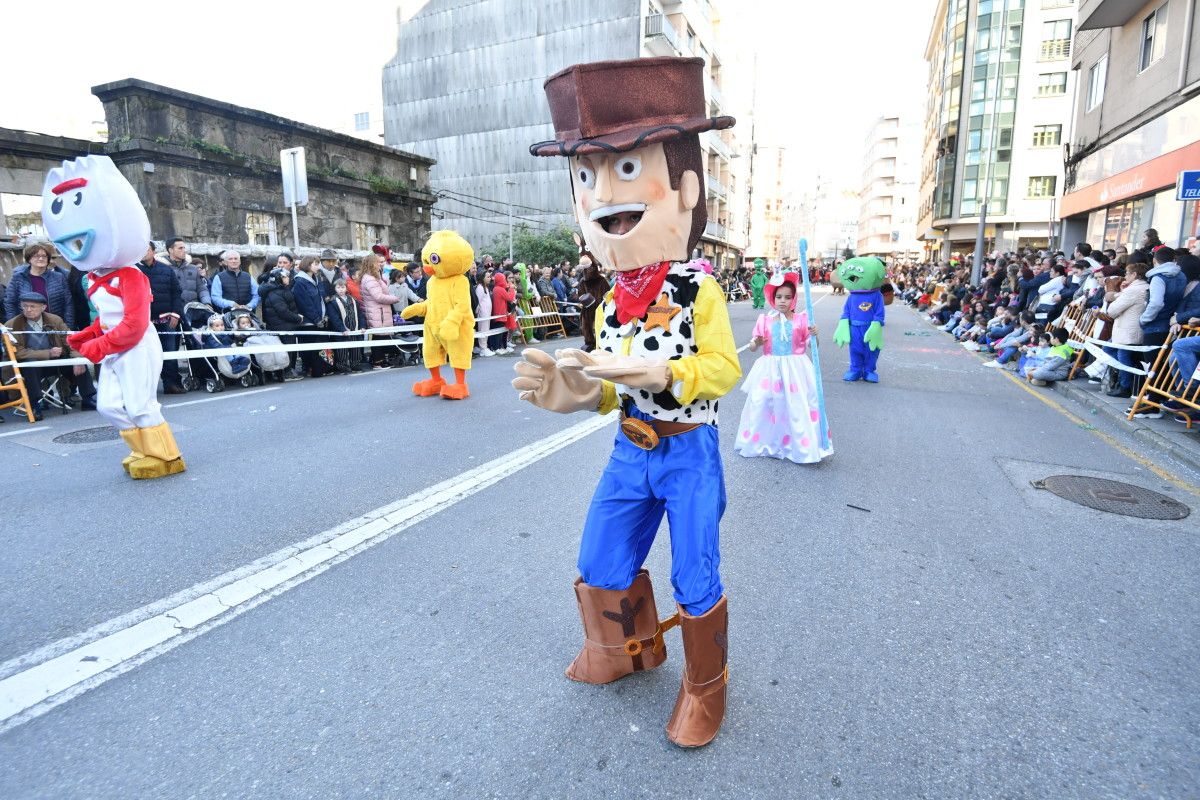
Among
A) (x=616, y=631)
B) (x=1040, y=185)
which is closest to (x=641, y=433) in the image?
(x=616, y=631)

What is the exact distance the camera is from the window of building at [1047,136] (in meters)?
43.3

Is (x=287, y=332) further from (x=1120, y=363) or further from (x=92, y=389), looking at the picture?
(x=1120, y=363)

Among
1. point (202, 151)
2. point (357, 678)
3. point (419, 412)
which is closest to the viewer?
point (357, 678)

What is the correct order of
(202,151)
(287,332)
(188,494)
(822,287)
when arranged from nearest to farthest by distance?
1. (188,494)
2. (287,332)
3. (202,151)
4. (822,287)

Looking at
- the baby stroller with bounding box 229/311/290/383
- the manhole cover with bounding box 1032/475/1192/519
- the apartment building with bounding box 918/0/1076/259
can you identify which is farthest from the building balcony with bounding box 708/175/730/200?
the manhole cover with bounding box 1032/475/1192/519

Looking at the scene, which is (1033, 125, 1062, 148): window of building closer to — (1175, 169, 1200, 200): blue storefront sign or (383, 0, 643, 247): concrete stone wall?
(383, 0, 643, 247): concrete stone wall

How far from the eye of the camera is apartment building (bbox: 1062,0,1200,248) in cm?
1402

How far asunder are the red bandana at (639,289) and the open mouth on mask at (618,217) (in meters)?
0.16

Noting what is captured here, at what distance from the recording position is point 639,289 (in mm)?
2459

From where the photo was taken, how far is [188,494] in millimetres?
4805

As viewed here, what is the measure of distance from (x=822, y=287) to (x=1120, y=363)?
5164 centimetres

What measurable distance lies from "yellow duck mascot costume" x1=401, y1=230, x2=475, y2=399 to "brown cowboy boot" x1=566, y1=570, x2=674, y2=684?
238 inches

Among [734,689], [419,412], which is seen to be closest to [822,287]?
[419,412]

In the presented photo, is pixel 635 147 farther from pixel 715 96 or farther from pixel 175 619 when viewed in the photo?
pixel 715 96
